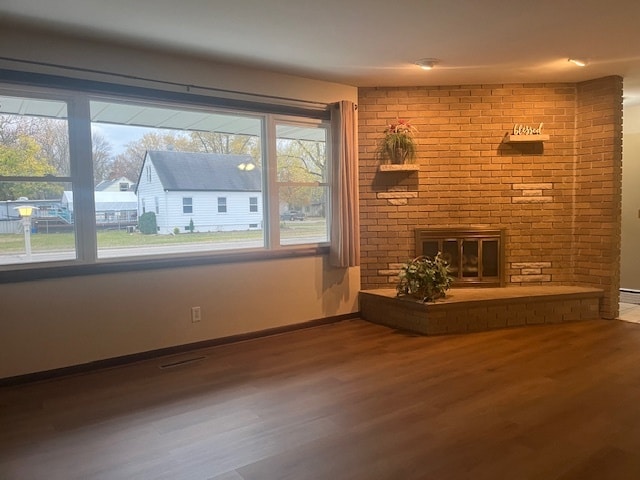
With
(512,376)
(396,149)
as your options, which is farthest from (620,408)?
(396,149)

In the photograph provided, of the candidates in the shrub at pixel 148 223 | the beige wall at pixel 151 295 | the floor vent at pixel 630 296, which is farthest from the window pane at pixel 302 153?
the floor vent at pixel 630 296

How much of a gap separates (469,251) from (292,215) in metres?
1.94

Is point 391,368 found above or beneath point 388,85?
beneath

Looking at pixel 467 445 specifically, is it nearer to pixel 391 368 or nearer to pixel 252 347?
pixel 391 368

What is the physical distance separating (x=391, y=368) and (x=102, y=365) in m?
2.17

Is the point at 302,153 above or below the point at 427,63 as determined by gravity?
below

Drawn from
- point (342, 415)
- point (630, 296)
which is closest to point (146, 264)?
point (342, 415)

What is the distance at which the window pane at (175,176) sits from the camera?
3.53 metres

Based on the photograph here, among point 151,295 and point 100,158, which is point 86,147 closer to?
point 100,158

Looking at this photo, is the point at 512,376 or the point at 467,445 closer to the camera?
the point at 467,445

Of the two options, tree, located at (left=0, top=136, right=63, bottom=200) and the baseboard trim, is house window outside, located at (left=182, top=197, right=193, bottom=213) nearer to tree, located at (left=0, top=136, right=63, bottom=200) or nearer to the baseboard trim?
tree, located at (left=0, top=136, right=63, bottom=200)

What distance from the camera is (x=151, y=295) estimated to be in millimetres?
3660

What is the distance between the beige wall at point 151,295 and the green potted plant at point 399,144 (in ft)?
1.82

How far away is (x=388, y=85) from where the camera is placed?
479cm
